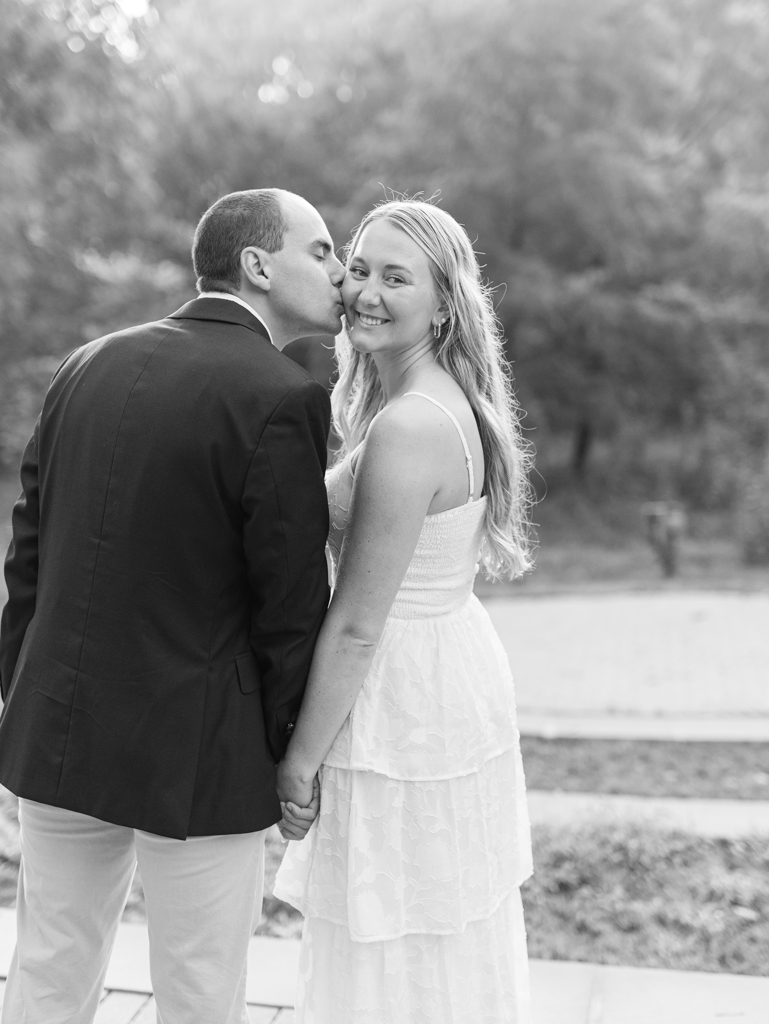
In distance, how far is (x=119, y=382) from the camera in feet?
6.55

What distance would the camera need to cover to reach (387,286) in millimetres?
2344

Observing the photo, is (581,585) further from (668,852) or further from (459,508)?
(459,508)

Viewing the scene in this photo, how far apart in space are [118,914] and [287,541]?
100 cm

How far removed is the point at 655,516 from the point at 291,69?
8892 mm

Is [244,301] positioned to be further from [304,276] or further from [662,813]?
[662,813]

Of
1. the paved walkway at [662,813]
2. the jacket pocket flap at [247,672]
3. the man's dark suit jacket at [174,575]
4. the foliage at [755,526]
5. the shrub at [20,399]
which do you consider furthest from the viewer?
the shrub at [20,399]

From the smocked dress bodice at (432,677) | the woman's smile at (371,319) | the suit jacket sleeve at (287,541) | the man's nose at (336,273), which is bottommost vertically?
the smocked dress bodice at (432,677)

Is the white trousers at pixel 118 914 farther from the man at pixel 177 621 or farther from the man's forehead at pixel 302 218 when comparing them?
the man's forehead at pixel 302 218

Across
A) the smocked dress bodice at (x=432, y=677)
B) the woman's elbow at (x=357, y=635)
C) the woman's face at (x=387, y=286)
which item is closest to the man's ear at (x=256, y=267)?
the woman's face at (x=387, y=286)

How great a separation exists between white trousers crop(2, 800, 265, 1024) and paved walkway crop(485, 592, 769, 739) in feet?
15.2

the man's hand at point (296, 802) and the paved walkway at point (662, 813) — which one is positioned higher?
the man's hand at point (296, 802)

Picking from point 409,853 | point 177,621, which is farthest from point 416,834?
point 177,621

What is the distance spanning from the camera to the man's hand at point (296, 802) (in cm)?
225

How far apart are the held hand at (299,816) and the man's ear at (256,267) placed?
1086 mm
